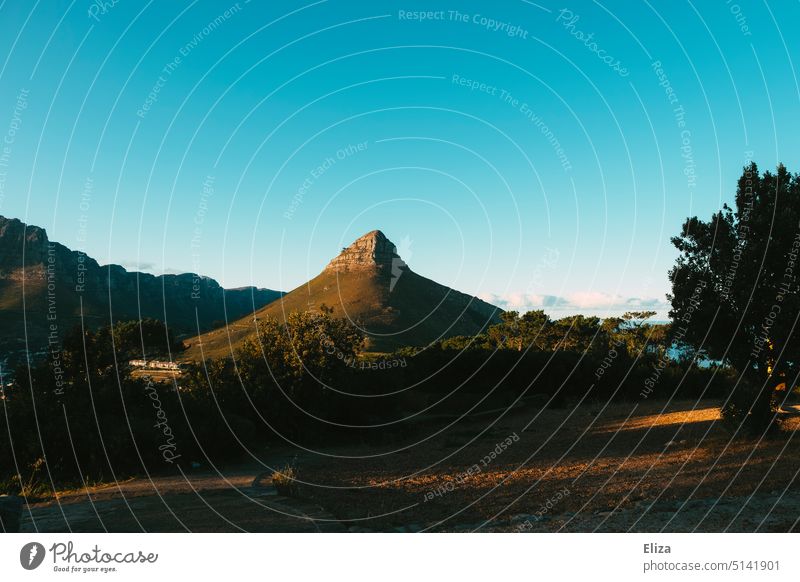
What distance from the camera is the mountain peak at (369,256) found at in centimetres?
17700

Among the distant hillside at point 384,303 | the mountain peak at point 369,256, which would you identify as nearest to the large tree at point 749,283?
the distant hillside at point 384,303

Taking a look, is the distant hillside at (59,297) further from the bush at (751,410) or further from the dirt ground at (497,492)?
the bush at (751,410)

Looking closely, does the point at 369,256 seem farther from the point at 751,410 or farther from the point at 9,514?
the point at 9,514

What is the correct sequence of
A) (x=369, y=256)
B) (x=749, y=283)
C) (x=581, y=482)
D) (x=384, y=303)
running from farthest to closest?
(x=369, y=256), (x=384, y=303), (x=749, y=283), (x=581, y=482)

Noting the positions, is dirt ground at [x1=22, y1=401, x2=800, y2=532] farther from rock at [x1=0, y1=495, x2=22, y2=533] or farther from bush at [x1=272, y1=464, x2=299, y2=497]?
rock at [x1=0, y1=495, x2=22, y2=533]

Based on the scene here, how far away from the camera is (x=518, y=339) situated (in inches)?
2876

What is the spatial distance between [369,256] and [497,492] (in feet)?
566

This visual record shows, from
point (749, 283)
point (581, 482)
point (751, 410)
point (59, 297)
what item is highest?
point (59, 297)

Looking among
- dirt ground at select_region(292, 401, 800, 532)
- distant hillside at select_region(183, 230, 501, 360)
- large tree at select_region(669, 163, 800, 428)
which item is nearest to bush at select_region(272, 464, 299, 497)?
dirt ground at select_region(292, 401, 800, 532)

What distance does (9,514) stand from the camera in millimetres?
9125

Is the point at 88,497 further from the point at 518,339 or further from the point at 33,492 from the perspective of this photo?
the point at 518,339

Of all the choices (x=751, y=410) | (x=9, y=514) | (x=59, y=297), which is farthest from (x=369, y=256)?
(x=9, y=514)

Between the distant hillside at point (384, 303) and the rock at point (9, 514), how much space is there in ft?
302

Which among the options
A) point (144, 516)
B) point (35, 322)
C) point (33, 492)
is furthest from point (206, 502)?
point (35, 322)
